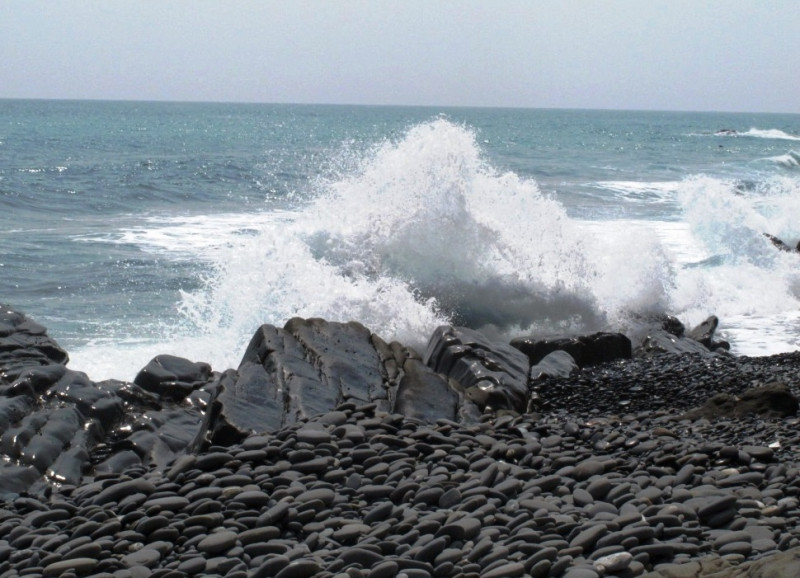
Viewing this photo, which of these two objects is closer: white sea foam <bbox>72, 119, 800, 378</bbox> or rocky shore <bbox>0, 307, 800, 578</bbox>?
rocky shore <bbox>0, 307, 800, 578</bbox>

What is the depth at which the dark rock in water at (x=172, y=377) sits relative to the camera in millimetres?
7383

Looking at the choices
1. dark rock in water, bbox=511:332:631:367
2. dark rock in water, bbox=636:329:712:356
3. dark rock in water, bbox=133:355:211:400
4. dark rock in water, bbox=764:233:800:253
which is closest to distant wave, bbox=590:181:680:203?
dark rock in water, bbox=764:233:800:253

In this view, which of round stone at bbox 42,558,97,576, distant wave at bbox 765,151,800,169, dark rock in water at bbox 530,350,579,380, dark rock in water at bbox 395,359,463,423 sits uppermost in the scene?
distant wave at bbox 765,151,800,169

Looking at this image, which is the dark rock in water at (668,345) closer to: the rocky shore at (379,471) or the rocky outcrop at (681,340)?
the rocky outcrop at (681,340)

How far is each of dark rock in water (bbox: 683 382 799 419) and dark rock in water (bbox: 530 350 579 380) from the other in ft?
7.45

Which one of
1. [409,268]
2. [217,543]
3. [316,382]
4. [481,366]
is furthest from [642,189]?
[217,543]

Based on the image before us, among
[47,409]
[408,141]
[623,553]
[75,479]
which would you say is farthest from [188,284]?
[623,553]

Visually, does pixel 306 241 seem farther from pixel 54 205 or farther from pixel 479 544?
pixel 54 205

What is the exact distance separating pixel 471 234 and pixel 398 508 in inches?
320

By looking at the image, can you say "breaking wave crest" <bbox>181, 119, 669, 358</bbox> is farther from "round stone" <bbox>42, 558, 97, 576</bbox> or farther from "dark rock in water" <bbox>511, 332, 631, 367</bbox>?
"round stone" <bbox>42, 558, 97, 576</bbox>

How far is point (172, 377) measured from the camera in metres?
7.52

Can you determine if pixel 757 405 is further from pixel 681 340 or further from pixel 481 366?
pixel 681 340

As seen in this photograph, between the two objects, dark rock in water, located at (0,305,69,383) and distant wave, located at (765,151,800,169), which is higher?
distant wave, located at (765,151,800,169)

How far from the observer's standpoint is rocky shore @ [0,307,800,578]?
3.61m
